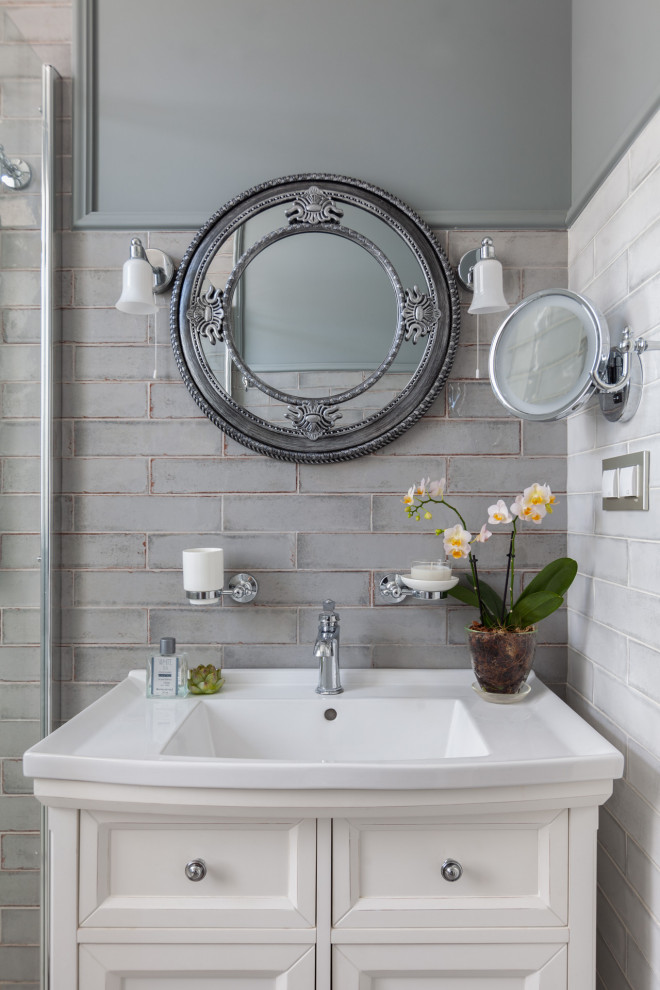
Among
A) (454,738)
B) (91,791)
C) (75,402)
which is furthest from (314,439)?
(91,791)

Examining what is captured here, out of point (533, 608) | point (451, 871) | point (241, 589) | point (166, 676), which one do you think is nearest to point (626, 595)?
point (533, 608)

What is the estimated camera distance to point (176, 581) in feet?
5.19

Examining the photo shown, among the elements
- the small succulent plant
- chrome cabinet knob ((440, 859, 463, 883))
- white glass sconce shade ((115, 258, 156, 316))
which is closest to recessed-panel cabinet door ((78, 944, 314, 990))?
chrome cabinet knob ((440, 859, 463, 883))

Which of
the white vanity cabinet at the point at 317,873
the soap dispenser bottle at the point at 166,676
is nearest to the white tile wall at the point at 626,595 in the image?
the white vanity cabinet at the point at 317,873

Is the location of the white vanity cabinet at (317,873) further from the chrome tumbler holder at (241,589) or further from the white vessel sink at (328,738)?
the chrome tumbler holder at (241,589)

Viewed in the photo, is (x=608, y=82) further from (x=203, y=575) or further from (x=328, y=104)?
(x=203, y=575)

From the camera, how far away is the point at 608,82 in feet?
→ 4.32

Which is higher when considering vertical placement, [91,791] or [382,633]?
[382,633]

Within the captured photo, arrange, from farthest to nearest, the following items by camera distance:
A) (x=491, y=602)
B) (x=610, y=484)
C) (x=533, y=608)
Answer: (x=491, y=602) < (x=533, y=608) < (x=610, y=484)

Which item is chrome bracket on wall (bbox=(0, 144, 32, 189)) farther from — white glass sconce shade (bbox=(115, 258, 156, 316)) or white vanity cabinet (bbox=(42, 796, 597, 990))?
white vanity cabinet (bbox=(42, 796, 597, 990))

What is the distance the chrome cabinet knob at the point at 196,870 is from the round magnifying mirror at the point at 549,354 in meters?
1.00

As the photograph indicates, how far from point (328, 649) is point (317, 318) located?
2.43 feet

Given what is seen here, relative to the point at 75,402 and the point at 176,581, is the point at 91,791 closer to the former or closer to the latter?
the point at 176,581

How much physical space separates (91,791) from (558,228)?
4.94 feet
